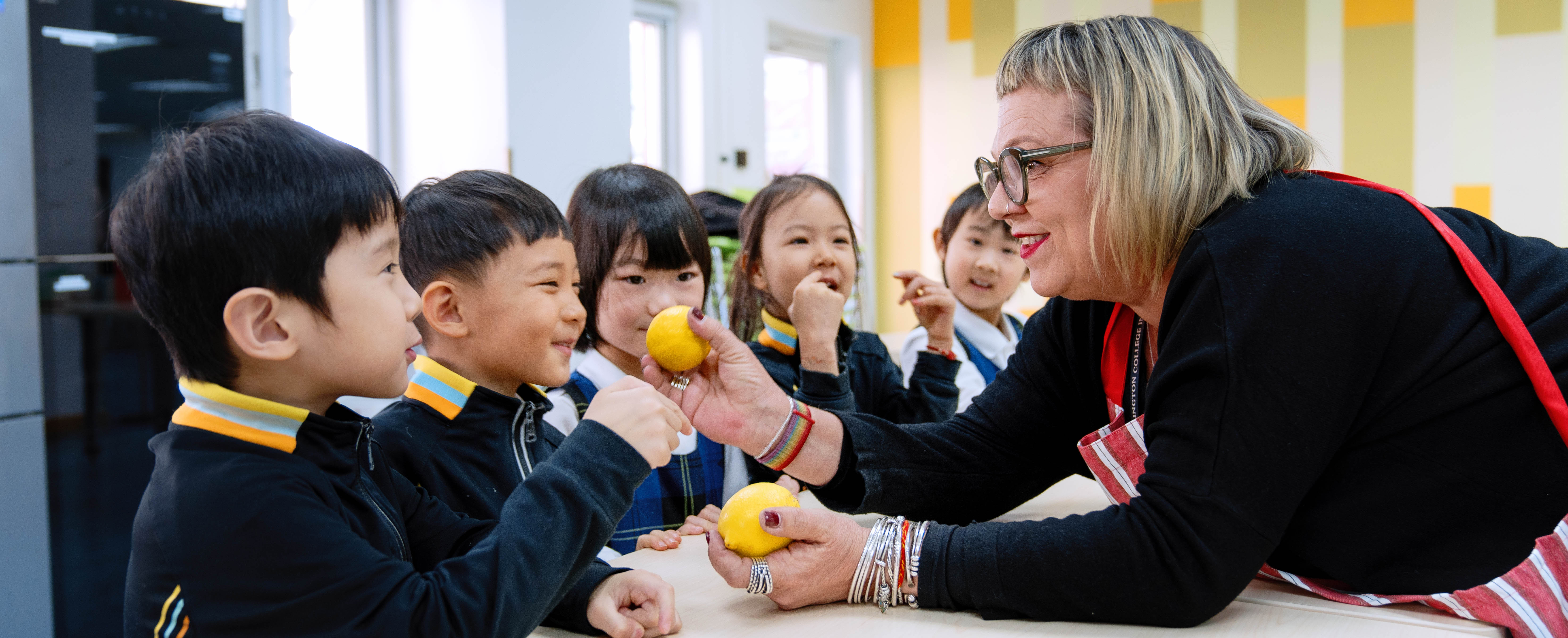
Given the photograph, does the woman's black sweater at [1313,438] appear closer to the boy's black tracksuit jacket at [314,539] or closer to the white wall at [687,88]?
the boy's black tracksuit jacket at [314,539]

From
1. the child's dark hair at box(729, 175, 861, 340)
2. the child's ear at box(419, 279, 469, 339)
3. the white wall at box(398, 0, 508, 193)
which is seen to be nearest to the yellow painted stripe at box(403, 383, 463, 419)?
the child's ear at box(419, 279, 469, 339)

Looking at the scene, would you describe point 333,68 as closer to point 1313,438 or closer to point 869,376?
point 869,376

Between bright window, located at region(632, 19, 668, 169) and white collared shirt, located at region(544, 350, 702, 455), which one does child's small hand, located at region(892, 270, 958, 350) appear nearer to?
white collared shirt, located at region(544, 350, 702, 455)

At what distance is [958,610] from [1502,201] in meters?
5.81

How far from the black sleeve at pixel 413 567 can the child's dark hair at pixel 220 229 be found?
6.6 inches

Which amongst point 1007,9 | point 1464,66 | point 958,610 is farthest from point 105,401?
point 1464,66

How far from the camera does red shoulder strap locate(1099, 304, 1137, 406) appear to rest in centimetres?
130

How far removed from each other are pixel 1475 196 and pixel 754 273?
16.1 ft

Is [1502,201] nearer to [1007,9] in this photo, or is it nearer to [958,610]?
[1007,9]

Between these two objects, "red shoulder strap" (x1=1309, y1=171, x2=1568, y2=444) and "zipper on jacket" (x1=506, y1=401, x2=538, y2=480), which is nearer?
"red shoulder strap" (x1=1309, y1=171, x2=1568, y2=444)

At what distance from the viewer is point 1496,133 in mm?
5402

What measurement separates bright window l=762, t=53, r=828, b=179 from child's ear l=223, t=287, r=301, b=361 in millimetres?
5504

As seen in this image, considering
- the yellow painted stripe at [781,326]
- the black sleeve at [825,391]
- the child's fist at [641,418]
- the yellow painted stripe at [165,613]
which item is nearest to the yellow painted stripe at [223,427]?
the yellow painted stripe at [165,613]

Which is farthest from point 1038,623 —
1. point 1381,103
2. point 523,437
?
point 1381,103
